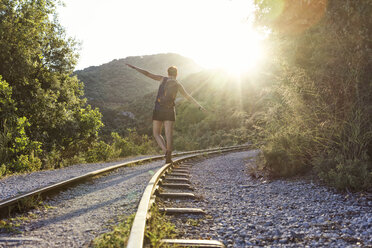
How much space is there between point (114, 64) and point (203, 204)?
8462cm

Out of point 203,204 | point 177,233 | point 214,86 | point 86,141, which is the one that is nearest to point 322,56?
point 203,204

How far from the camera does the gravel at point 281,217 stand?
2.63 meters

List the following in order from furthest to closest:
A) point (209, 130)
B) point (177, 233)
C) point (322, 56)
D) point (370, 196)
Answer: point (209, 130), point (322, 56), point (370, 196), point (177, 233)

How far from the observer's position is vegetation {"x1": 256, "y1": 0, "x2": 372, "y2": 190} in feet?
14.4

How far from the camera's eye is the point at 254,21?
820 cm

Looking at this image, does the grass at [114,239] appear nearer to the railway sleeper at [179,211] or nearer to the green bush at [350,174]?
the railway sleeper at [179,211]

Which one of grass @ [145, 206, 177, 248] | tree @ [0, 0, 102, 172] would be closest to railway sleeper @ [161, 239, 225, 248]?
grass @ [145, 206, 177, 248]

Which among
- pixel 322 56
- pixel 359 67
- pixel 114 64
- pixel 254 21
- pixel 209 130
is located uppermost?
pixel 114 64

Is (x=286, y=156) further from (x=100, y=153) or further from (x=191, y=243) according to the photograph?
(x=100, y=153)

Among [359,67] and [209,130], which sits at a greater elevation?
[359,67]

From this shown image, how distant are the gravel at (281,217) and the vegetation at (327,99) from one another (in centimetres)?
50

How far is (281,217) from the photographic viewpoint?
3348 mm

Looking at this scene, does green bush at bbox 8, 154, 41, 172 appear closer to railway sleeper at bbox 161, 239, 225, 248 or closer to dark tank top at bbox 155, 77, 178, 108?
dark tank top at bbox 155, 77, 178, 108

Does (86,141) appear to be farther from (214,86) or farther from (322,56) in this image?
(214,86)
